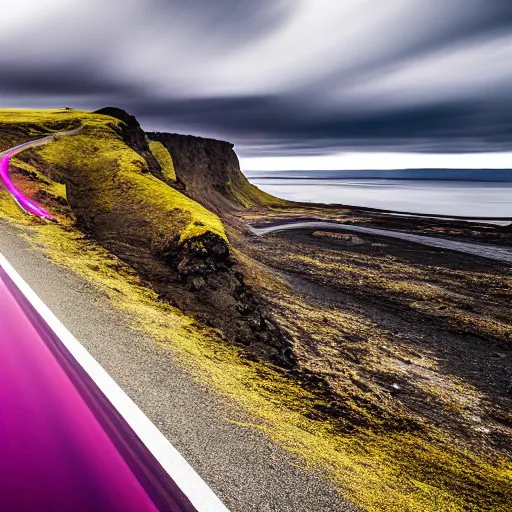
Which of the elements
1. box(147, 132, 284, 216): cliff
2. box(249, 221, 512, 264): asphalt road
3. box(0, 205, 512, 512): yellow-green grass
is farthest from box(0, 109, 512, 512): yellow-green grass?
box(147, 132, 284, 216): cliff

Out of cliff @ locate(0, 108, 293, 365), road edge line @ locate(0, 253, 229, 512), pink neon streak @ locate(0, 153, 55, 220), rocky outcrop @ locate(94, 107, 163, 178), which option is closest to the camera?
road edge line @ locate(0, 253, 229, 512)

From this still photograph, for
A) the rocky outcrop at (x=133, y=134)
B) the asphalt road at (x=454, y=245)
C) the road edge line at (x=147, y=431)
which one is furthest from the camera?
the rocky outcrop at (x=133, y=134)

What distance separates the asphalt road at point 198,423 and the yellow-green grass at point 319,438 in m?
0.34

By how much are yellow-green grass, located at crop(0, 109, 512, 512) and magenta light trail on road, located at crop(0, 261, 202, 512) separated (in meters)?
2.05

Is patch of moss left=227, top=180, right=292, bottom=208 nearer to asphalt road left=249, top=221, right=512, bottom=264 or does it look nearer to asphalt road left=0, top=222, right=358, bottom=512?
asphalt road left=249, top=221, right=512, bottom=264

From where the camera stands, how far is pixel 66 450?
158 inches

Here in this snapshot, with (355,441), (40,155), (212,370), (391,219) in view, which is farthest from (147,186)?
(391,219)

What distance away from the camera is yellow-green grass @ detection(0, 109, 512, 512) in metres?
5.18

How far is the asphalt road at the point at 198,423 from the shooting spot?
418 centimetres

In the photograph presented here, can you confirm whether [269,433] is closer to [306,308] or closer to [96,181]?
[306,308]

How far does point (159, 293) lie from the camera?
48.7 ft

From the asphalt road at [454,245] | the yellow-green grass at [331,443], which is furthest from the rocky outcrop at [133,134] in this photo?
the yellow-green grass at [331,443]

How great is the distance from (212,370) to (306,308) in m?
13.1

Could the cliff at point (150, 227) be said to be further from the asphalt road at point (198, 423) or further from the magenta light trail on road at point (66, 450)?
the magenta light trail on road at point (66, 450)
